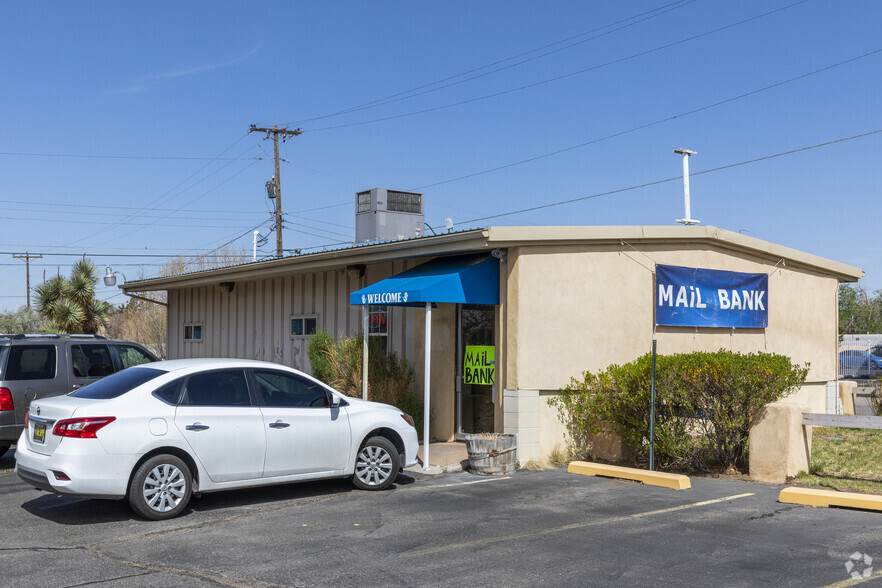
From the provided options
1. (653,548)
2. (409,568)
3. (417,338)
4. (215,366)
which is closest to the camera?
(409,568)

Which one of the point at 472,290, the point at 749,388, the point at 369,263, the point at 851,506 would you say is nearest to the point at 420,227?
the point at 369,263

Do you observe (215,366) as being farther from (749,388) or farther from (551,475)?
(749,388)

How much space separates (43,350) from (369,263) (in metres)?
5.50

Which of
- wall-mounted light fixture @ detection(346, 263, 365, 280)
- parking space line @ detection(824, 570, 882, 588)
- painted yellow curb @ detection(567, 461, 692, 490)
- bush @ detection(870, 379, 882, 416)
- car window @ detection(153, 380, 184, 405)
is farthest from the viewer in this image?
bush @ detection(870, 379, 882, 416)

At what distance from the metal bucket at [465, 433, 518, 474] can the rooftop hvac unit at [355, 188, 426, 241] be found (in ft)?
26.4

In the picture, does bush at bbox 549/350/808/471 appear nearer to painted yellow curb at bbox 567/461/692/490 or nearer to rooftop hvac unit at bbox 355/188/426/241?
painted yellow curb at bbox 567/461/692/490

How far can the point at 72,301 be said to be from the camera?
3133cm

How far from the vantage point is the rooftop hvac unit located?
1889 cm

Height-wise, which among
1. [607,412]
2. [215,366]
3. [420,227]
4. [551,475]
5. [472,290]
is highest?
[420,227]

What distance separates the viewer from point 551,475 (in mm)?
11289

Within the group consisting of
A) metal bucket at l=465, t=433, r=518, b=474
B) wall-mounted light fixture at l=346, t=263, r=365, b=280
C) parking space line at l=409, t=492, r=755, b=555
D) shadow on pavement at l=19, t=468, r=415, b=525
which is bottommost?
parking space line at l=409, t=492, r=755, b=555

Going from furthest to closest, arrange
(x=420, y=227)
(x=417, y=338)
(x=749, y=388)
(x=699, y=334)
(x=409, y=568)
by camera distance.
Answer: (x=420, y=227), (x=417, y=338), (x=699, y=334), (x=749, y=388), (x=409, y=568)

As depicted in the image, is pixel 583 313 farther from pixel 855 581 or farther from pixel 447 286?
pixel 855 581

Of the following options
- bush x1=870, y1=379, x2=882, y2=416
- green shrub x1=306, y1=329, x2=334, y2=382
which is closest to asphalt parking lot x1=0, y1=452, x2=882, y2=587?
green shrub x1=306, y1=329, x2=334, y2=382
